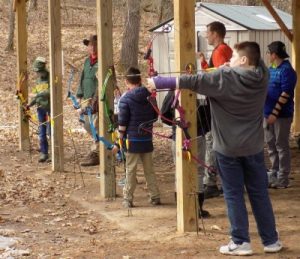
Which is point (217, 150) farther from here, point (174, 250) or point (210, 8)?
point (210, 8)

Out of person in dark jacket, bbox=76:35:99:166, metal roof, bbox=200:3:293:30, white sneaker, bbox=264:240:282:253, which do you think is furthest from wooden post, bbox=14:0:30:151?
white sneaker, bbox=264:240:282:253

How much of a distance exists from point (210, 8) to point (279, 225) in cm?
906

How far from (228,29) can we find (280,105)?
6.52 m

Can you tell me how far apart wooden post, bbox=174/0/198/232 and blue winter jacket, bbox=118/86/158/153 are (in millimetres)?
1271

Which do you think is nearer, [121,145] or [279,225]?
[279,225]

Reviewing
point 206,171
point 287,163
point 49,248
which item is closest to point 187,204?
point 49,248

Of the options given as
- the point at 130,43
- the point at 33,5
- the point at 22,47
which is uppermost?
the point at 33,5

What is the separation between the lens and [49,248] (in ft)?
21.3

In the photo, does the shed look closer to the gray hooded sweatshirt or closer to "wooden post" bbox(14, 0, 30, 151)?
"wooden post" bbox(14, 0, 30, 151)

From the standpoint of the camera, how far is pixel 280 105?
855 cm

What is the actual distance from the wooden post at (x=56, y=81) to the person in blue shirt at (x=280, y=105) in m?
3.35

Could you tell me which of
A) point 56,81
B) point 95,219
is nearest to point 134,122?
point 95,219

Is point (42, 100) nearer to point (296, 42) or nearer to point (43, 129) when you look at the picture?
point (43, 129)

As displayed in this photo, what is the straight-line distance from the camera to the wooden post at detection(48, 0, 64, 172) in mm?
10494
